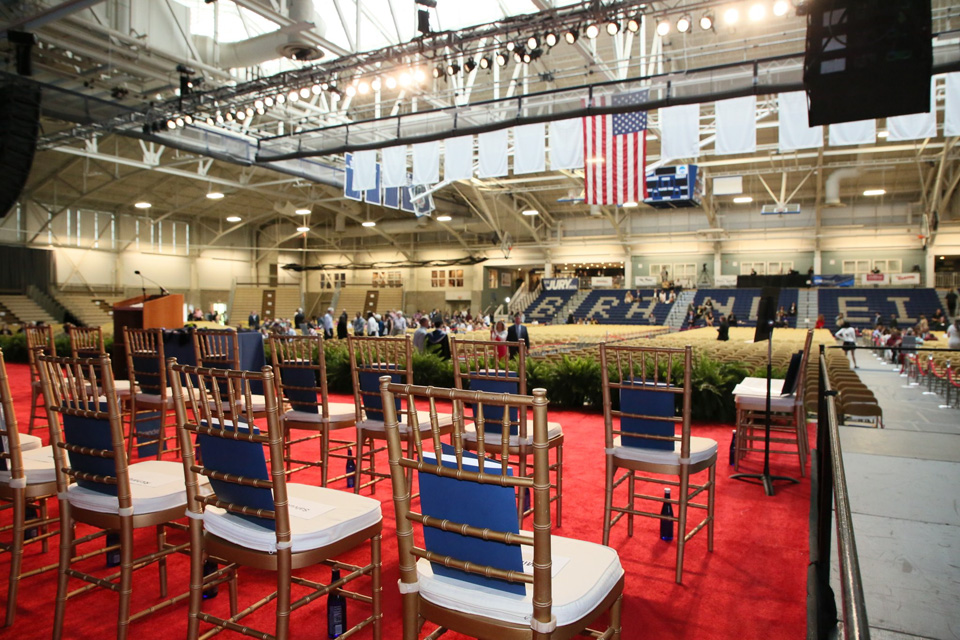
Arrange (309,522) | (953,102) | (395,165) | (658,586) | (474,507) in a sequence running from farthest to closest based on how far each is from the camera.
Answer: (395,165) → (953,102) → (658,586) → (309,522) → (474,507)

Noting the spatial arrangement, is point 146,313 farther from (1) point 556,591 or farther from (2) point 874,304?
(2) point 874,304

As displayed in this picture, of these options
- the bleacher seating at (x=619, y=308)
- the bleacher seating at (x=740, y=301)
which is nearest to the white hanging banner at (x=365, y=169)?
the bleacher seating at (x=619, y=308)

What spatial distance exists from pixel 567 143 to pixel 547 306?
2315 centimetres

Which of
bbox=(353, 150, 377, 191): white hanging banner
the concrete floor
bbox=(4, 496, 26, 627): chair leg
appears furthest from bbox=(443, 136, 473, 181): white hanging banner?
bbox=(4, 496, 26, 627): chair leg

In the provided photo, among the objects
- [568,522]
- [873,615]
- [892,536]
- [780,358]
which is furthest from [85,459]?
[780,358]

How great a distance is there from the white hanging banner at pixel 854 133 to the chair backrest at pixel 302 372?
25.8 feet

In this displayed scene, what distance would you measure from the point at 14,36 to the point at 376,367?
8948 mm

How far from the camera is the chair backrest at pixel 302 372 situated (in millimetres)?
3516

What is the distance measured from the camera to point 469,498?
4.51 ft

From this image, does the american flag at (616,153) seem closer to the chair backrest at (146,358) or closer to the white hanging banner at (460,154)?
the white hanging banner at (460,154)

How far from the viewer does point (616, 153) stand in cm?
1078

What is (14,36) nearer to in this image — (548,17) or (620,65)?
(548,17)

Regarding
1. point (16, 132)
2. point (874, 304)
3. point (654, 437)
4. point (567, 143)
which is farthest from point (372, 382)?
point (874, 304)

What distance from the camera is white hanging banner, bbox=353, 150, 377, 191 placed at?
1234cm
